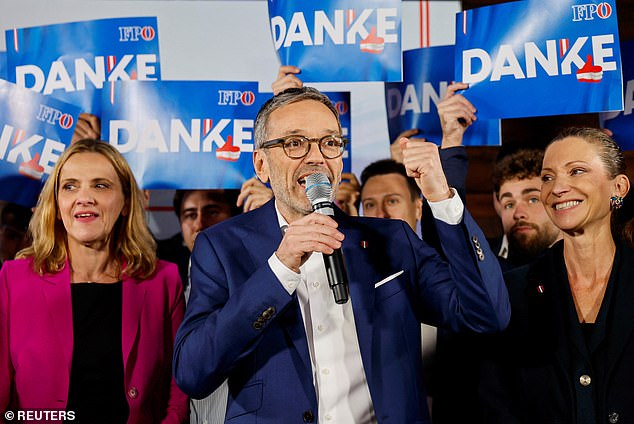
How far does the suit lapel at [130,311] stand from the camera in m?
2.58

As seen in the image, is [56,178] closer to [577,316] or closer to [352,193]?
[352,193]

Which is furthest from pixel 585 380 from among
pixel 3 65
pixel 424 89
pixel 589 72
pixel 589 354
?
pixel 3 65

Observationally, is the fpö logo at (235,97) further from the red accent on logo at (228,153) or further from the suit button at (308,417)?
the suit button at (308,417)

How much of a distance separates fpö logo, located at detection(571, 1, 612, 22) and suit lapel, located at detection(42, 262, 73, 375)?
2.08m

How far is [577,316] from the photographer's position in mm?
2314

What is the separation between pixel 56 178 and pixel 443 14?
2523 millimetres

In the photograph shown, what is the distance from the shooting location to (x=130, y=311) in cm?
263

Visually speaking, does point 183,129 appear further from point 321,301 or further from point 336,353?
point 336,353

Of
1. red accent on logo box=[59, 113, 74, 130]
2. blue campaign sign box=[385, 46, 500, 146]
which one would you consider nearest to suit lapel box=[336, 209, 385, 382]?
blue campaign sign box=[385, 46, 500, 146]

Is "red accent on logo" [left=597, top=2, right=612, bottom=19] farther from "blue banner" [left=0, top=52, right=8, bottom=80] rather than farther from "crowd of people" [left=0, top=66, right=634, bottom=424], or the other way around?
"blue banner" [left=0, top=52, right=8, bottom=80]

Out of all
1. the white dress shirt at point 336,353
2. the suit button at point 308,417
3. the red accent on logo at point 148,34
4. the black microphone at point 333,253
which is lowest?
the suit button at point 308,417

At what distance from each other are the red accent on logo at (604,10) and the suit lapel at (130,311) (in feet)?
6.37

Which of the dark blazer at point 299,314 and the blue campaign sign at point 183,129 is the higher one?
the blue campaign sign at point 183,129

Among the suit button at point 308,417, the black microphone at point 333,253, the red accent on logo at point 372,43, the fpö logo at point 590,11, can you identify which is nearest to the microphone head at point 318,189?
the black microphone at point 333,253
